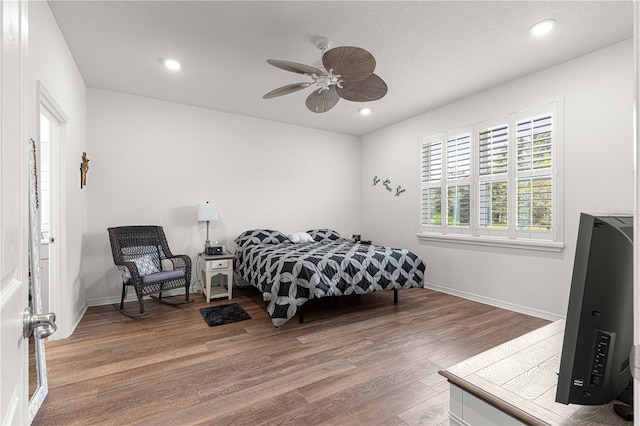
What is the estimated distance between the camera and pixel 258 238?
15.0 feet

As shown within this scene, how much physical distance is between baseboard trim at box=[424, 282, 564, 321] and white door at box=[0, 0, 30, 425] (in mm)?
4129

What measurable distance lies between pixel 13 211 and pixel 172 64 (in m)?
3.20

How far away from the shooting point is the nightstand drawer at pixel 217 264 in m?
4.07

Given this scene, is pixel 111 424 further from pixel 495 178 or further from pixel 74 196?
pixel 495 178

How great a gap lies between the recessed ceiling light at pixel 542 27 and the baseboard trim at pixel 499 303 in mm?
2792

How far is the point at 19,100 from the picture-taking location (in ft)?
2.26

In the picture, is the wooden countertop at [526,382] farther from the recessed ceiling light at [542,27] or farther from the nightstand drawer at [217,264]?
the nightstand drawer at [217,264]

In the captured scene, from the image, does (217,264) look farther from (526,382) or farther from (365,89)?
(526,382)

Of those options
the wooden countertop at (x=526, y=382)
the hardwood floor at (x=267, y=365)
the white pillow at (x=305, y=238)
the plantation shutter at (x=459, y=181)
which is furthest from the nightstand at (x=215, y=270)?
the wooden countertop at (x=526, y=382)

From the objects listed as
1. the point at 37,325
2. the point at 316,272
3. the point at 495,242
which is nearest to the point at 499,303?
the point at 495,242

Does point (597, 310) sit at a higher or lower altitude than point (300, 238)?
higher

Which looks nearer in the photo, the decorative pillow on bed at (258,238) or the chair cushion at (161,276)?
the chair cushion at (161,276)

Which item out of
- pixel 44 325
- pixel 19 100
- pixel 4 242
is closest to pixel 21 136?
pixel 19 100

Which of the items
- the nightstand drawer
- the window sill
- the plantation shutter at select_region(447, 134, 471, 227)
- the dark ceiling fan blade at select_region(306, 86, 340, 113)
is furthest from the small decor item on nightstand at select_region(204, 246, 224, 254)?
the plantation shutter at select_region(447, 134, 471, 227)
